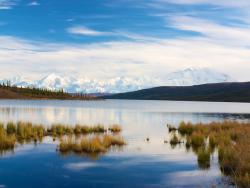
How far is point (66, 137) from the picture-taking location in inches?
1528

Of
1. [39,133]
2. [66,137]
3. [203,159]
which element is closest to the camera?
[203,159]

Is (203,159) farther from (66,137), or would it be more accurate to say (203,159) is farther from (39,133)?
(39,133)

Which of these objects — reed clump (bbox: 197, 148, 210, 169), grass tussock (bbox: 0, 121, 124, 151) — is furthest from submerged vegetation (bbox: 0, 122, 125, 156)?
reed clump (bbox: 197, 148, 210, 169)

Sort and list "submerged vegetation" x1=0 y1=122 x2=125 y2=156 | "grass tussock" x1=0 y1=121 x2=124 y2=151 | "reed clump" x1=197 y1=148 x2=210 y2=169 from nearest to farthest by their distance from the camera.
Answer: "reed clump" x1=197 y1=148 x2=210 y2=169 → "submerged vegetation" x1=0 y1=122 x2=125 y2=156 → "grass tussock" x1=0 y1=121 x2=124 y2=151

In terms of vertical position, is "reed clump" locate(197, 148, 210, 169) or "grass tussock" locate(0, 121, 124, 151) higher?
"grass tussock" locate(0, 121, 124, 151)

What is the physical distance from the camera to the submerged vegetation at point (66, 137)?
30.4 meters

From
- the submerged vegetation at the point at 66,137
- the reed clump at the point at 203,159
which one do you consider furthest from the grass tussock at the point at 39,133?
the reed clump at the point at 203,159

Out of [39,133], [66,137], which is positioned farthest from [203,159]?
Answer: [39,133]

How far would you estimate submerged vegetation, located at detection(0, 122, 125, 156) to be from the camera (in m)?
30.4

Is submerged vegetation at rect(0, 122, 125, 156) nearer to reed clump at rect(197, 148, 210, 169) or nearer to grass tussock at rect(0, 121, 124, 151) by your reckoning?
grass tussock at rect(0, 121, 124, 151)

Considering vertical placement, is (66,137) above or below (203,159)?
above

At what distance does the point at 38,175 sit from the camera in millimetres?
22672

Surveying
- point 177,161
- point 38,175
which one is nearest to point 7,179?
point 38,175

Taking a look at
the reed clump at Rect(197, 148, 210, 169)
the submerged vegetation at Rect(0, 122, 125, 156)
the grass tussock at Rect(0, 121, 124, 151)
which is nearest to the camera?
the reed clump at Rect(197, 148, 210, 169)
